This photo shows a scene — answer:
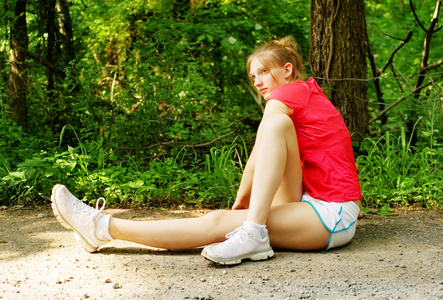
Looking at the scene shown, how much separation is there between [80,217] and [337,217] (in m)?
1.21

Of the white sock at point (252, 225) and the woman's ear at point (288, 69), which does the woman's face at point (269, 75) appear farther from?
the white sock at point (252, 225)

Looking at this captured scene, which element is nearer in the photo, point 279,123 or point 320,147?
→ point 279,123

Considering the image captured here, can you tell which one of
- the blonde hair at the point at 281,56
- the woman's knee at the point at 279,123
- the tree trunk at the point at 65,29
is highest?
the tree trunk at the point at 65,29

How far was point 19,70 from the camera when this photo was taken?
16.3 feet

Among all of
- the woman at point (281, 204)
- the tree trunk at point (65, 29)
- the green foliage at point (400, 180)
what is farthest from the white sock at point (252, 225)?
the tree trunk at point (65, 29)

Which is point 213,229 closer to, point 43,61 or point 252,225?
point 252,225

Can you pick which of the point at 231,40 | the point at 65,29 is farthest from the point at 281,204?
the point at 65,29

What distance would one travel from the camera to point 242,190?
261 cm

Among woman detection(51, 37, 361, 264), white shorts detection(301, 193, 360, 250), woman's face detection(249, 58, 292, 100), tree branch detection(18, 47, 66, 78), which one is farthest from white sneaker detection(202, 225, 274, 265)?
tree branch detection(18, 47, 66, 78)

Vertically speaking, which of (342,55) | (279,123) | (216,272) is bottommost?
(216,272)

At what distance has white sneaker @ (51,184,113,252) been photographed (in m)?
2.33

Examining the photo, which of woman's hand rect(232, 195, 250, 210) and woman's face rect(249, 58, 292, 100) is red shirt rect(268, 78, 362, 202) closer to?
woman's face rect(249, 58, 292, 100)

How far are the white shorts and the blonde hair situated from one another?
0.68 m

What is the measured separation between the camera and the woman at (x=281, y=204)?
7.44ft
